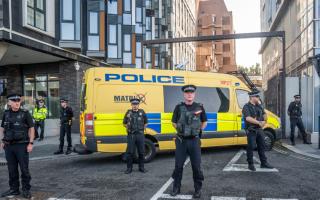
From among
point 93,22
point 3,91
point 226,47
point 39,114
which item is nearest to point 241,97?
point 39,114

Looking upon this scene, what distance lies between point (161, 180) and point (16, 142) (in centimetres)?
279

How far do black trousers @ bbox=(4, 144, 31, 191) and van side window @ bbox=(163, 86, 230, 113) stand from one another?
14.7 ft

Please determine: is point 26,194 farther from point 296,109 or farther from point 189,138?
point 296,109

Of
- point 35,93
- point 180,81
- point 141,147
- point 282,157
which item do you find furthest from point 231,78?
point 35,93

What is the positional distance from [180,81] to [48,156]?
4496mm

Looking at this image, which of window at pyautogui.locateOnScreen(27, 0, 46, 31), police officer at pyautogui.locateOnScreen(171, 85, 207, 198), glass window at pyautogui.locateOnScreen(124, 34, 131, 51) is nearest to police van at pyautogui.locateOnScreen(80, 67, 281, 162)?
police officer at pyautogui.locateOnScreen(171, 85, 207, 198)

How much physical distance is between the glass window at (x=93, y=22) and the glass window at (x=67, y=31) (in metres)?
2.22

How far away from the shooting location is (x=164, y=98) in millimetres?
9789

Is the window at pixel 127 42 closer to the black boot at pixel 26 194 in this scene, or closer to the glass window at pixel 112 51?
the glass window at pixel 112 51

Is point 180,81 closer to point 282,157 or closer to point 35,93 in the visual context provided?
point 282,157

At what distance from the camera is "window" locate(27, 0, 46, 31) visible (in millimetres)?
15505

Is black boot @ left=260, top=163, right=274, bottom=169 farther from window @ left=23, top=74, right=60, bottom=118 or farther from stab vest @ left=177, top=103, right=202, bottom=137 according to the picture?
window @ left=23, top=74, right=60, bottom=118

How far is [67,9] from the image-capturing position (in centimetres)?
1812

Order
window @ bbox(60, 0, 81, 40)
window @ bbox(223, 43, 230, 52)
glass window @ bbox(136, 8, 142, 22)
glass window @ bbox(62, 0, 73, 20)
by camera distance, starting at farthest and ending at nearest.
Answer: window @ bbox(223, 43, 230, 52) → glass window @ bbox(136, 8, 142, 22) → glass window @ bbox(62, 0, 73, 20) → window @ bbox(60, 0, 81, 40)
